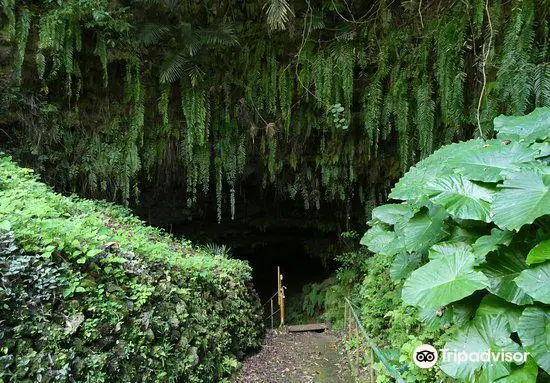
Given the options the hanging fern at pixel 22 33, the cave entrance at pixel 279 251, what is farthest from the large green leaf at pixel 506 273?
the cave entrance at pixel 279 251

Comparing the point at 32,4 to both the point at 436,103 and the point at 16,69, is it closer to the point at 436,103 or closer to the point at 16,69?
the point at 16,69

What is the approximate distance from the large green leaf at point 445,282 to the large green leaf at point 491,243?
37 mm

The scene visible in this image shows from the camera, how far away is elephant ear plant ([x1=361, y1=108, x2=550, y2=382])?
1356 mm

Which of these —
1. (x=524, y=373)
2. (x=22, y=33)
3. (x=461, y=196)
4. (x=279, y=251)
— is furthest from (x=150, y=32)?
(x=279, y=251)

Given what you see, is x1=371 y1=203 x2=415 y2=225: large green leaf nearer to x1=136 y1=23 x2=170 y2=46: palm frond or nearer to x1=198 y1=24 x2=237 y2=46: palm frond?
x1=198 y1=24 x2=237 y2=46: palm frond

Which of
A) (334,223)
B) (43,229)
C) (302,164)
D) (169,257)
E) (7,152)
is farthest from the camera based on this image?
(334,223)

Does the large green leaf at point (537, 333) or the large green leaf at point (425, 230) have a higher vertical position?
the large green leaf at point (425, 230)

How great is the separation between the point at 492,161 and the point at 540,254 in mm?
650

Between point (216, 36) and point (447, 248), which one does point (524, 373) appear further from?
point (216, 36)

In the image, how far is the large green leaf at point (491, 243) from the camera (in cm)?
153

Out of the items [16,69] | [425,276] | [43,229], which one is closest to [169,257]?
[43,229]

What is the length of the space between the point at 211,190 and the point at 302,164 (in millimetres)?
2352

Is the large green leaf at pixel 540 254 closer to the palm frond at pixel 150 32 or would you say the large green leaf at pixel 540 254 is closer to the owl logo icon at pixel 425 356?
the owl logo icon at pixel 425 356

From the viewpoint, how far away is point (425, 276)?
5.45 feet
